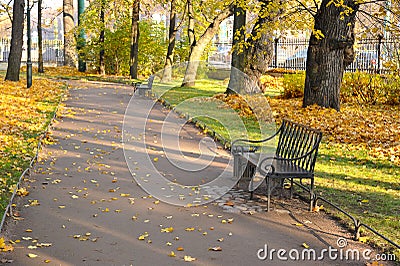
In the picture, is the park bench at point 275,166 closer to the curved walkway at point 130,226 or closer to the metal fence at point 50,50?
the curved walkway at point 130,226

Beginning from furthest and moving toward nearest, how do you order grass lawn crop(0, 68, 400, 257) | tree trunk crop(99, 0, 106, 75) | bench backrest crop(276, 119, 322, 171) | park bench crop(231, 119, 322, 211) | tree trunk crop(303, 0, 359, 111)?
tree trunk crop(99, 0, 106, 75) < tree trunk crop(303, 0, 359, 111) < grass lawn crop(0, 68, 400, 257) < bench backrest crop(276, 119, 322, 171) < park bench crop(231, 119, 322, 211)

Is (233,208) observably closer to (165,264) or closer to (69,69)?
(165,264)

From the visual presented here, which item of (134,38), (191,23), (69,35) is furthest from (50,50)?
(191,23)

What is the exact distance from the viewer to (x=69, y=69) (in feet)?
128

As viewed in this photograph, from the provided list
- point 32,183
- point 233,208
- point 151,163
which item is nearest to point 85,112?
point 151,163

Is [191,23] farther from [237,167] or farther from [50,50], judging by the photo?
[50,50]

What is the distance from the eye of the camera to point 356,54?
24719 millimetres

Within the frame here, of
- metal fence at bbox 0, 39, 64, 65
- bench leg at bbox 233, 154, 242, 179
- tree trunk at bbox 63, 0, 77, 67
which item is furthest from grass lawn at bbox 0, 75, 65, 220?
metal fence at bbox 0, 39, 64, 65

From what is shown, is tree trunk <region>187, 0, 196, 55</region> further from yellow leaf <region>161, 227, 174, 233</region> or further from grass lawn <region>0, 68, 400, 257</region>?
yellow leaf <region>161, 227, 174, 233</region>

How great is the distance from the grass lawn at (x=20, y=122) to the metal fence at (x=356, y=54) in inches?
243

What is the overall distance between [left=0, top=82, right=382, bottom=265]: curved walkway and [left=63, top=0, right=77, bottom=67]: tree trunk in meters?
30.8

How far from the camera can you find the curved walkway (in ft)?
19.6

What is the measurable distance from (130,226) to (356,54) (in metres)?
19.6

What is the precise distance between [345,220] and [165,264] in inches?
96.8
